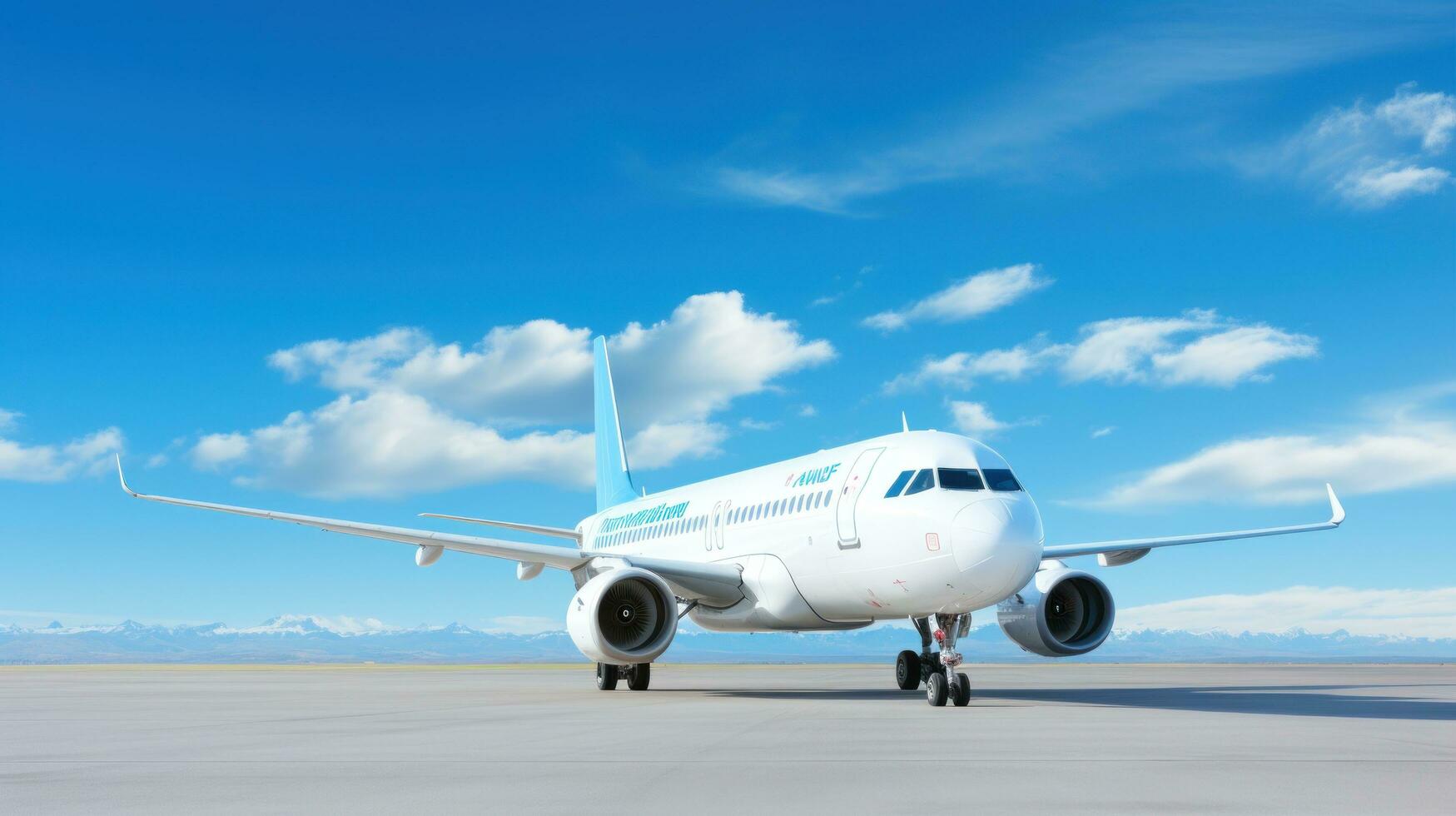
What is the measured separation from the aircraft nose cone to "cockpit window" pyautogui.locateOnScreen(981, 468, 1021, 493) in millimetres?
577

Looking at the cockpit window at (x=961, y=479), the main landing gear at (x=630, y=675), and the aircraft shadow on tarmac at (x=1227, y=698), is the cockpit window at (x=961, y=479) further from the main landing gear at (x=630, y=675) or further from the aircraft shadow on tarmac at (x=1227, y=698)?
the main landing gear at (x=630, y=675)

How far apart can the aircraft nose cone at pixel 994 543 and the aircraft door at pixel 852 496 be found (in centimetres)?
228

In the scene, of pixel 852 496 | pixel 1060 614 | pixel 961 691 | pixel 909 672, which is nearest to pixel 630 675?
pixel 909 672

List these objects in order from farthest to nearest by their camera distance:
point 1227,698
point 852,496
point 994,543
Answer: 1. point 1227,698
2. point 852,496
3. point 994,543

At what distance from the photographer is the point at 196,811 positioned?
624 centimetres

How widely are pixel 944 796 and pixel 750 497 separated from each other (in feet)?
47.7

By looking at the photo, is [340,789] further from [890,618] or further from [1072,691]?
[1072,691]

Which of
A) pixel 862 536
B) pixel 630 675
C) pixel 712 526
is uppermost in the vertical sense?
pixel 712 526

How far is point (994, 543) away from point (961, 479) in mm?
1238

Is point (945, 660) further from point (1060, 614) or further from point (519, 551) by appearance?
point (519, 551)

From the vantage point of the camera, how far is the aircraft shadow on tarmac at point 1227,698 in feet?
48.4

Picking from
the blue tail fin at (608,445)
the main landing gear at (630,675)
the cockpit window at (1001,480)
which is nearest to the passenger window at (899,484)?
the cockpit window at (1001,480)

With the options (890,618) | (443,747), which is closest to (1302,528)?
(890,618)

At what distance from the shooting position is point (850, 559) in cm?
1705
